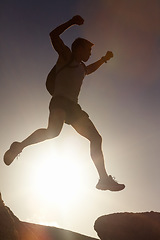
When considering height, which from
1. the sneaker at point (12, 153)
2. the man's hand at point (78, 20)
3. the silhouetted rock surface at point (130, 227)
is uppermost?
the man's hand at point (78, 20)

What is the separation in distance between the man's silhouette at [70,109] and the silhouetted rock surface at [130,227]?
31.4m

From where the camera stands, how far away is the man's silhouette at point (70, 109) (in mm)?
4898

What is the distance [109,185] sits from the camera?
497 centimetres

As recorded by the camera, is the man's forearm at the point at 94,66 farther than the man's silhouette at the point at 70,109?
Yes

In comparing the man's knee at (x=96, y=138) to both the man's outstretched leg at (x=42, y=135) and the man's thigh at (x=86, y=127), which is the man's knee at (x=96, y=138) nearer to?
the man's thigh at (x=86, y=127)

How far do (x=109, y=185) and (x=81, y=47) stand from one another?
8.82 feet

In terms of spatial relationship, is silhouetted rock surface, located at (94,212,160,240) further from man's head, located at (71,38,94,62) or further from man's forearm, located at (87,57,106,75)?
man's head, located at (71,38,94,62)

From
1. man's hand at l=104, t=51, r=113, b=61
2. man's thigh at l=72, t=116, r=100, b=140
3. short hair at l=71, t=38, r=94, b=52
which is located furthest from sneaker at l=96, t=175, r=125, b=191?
man's hand at l=104, t=51, r=113, b=61

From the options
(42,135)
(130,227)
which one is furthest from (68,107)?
(130,227)

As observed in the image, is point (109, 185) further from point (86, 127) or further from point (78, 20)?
point (78, 20)

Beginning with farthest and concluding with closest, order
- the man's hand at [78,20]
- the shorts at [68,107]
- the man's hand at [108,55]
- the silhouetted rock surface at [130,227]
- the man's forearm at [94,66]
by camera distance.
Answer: the silhouetted rock surface at [130,227]
the man's hand at [108,55]
the man's forearm at [94,66]
the shorts at [68,107]
the man's hand at [78,20]

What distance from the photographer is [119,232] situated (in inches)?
1372

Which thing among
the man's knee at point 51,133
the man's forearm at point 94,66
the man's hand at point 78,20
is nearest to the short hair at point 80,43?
the man's hand at point 78,20

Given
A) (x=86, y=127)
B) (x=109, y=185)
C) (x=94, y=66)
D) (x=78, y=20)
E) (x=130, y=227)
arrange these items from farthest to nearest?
(x=130, y=227) → (x=94, y=66) → (x=86, y=127) → (x=109, y=185) → (x=78, y=20)
